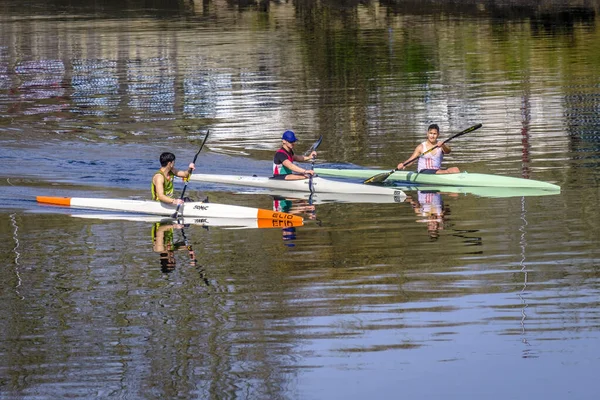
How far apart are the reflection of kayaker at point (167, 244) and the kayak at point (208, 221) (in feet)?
1.20

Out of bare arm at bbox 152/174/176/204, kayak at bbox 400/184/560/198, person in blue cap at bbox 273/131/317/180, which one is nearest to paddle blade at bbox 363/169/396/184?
kayak at bbox 400/184/560/198

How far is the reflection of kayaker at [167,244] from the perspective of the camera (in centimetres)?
1853

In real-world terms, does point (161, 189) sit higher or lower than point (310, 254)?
higher

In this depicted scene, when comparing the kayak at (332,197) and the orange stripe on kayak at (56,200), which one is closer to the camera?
the orange stripe on kayak at (56,200)

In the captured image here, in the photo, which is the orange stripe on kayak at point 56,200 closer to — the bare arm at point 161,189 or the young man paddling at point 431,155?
→ the bare arm at point 161,189

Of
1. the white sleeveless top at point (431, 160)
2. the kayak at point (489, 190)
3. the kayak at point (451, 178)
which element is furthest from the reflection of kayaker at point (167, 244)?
the white sleeveless top at point (431, 160)

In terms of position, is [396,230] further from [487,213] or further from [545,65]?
[545,65]

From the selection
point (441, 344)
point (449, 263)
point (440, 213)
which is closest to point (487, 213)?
point (440, 213)

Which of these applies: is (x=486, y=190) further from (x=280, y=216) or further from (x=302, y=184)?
(x=280, y=216)

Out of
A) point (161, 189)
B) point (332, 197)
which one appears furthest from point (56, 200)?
point (332, 197)

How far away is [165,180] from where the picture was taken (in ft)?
75.7

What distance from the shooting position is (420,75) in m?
49.2

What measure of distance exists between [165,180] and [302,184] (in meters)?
3.84

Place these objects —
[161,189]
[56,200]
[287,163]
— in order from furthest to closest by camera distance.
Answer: [287,163] → [56,200] → [161,189]
